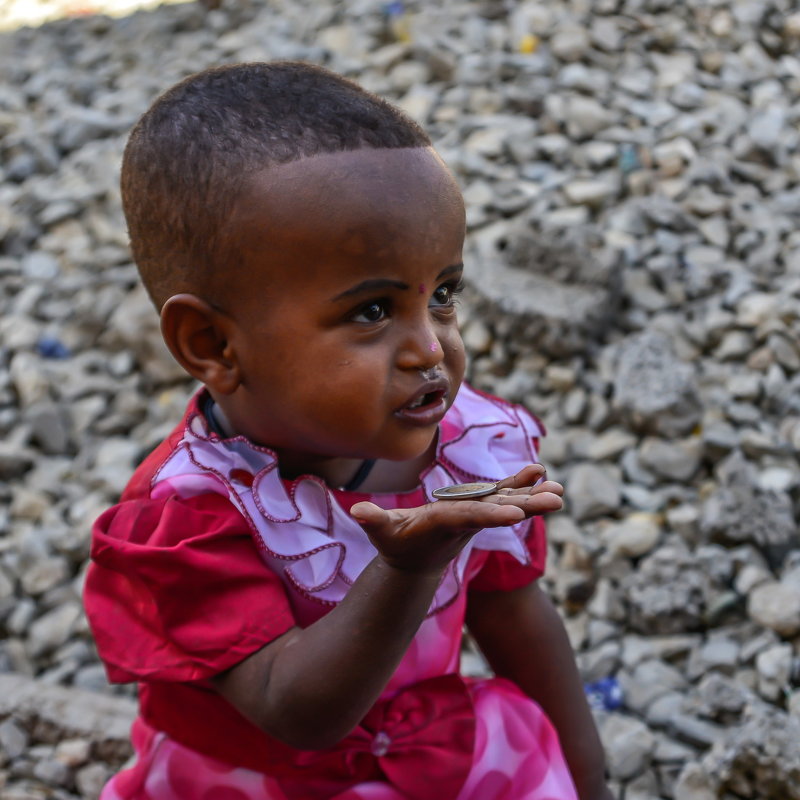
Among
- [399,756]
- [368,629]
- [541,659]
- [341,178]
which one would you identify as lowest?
[541,659]

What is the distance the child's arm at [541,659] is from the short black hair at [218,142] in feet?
2.26

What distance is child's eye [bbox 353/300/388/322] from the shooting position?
1.33m

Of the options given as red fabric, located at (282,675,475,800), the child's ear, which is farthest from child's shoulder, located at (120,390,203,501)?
red fabric, located at (282,675,475,800)

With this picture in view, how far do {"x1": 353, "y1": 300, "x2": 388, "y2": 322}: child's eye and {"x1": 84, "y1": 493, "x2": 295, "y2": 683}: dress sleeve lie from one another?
28 centimetres

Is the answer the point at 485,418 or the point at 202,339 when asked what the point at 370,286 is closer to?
the point at 202,339

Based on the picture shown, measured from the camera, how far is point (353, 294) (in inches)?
51.4

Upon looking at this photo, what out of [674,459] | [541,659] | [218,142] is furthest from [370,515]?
[674,459]

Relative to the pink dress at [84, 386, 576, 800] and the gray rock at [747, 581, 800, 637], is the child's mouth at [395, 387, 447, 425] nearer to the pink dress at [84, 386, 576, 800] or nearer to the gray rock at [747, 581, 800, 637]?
the pink dress at [84, 386, 576, 800]

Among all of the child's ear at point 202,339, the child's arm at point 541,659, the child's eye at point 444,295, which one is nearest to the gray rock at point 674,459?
the child's arm at point 541,659

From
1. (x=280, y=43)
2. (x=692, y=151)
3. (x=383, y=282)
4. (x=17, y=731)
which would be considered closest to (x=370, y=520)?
(x=383, y=282)

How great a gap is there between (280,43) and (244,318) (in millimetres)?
3267

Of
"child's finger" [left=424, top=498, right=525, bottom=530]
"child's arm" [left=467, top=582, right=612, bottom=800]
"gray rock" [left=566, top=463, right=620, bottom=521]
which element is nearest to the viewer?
"child's finger" [left=424, top=498, right=525, bottom=530]

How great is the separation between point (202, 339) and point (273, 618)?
1.11 feet

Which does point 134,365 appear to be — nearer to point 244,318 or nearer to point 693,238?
point 693,238
